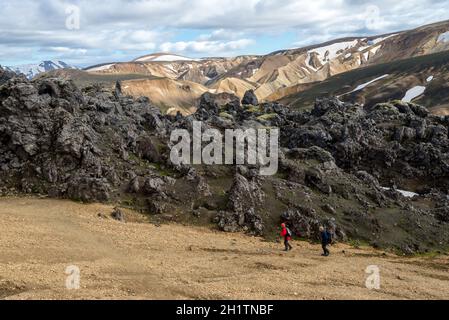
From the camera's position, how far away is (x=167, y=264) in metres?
28.3

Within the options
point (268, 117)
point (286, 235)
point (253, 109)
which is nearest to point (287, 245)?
point (286, 235)

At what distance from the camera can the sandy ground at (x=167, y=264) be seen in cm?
2347

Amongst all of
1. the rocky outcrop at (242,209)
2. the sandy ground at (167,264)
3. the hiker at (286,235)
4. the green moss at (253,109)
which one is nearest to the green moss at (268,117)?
the green moss at (253,109)

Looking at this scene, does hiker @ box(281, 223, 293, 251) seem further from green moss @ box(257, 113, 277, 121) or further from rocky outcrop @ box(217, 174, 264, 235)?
green moss @ box(257, 113, 277, 121)

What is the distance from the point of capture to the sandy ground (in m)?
23.5

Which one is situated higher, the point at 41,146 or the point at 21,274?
the point at 41,146

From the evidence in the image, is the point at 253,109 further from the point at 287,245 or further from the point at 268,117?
the point at 287,245

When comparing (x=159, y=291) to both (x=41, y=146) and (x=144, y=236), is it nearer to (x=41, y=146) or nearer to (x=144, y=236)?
(x=144, y=236)

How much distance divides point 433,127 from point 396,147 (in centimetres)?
852

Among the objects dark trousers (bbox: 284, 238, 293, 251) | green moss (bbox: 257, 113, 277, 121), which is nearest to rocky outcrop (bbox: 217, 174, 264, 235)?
dark trousers (bbox: 284, 238, 293, 251)

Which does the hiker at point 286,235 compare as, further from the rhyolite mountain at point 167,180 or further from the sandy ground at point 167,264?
the rhyolite mountain at point 167,180

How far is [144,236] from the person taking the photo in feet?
113
